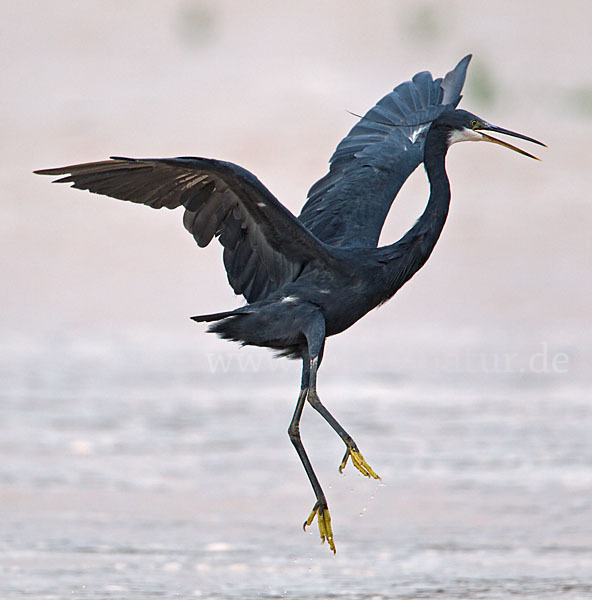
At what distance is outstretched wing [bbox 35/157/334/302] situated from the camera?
6742 mm

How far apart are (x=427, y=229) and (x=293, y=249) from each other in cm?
73

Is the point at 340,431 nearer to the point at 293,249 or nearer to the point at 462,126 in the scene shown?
the point at 293,249

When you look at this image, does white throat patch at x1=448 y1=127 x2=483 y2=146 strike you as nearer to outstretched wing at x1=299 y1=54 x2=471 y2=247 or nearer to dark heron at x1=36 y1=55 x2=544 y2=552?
dark heron at x1=36 y1=55 x2=544 y2=552

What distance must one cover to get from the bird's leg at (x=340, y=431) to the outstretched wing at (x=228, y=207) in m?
0.57

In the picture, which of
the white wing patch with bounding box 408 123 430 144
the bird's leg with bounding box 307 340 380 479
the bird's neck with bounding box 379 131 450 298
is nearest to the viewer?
the bird's leg with bounding box 307 340 380 479

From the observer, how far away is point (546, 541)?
895 centimetres

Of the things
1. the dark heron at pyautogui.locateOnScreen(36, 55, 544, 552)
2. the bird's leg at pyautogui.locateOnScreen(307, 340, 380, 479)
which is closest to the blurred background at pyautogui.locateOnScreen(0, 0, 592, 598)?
the bird's leg at pyautogui.locateOnScreen(307, 340, 380, 479)

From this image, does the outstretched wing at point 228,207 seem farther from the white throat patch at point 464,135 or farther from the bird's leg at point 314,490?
the white throat patch at point 464,135

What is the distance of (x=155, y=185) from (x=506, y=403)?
6.52m

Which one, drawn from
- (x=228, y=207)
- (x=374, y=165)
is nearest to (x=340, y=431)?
(x=228, y=207)

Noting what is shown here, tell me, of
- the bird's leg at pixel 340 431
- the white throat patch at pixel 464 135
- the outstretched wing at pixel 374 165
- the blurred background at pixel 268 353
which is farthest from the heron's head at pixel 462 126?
the blurred background at pixel 268 353

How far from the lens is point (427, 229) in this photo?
7477 millimetres

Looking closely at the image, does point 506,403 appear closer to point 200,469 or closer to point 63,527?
point 200,469

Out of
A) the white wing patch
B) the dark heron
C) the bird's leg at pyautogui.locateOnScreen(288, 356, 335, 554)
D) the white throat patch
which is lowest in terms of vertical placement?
the bird's leg at pyautogui.locateOnScreen(288, 356, 335, 554)
